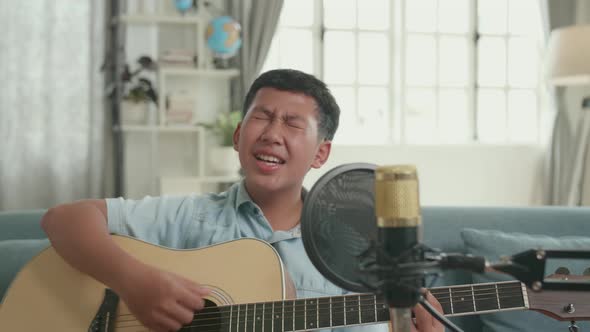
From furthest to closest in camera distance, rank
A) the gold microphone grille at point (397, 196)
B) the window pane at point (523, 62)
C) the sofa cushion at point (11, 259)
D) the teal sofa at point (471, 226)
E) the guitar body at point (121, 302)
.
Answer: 1. the window pane at point (523, 62)
2. the teal sofa at point (471, 226)
3. the sofa cushion at point (11, 259)
4. the guitar body at point (121, 302)
5. the gold microphone grille at point (397, 196)

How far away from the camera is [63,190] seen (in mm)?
4039

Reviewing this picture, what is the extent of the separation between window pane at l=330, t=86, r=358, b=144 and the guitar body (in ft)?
11.5

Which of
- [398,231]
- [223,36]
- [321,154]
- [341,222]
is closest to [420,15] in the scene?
[223,36]

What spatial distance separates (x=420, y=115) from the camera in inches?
192

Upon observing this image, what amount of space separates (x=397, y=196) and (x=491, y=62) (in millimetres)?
4625

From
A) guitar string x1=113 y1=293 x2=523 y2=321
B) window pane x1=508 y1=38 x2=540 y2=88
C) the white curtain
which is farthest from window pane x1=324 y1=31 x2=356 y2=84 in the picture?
guitar string x1=113 y1=293 x2=523 y2=321

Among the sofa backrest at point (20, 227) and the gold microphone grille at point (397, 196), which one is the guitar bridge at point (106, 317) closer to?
the sofa backrest at point (20, 227)

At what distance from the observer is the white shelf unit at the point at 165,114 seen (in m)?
4.10

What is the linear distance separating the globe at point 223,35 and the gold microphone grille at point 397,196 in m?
3.60

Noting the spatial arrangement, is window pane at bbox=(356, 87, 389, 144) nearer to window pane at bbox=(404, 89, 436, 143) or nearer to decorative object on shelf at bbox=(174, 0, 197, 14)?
window pane at bbox=(404, 89, 436, 143)

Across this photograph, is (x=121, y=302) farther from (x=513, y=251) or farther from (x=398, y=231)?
(x=513, y=251)

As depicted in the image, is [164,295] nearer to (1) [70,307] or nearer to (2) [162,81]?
(1) [70,307]

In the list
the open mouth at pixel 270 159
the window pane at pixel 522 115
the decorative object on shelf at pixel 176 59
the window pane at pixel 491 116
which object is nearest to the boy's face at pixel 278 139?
the open mouth at pixel 270 159

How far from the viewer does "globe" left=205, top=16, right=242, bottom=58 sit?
13.4ft
